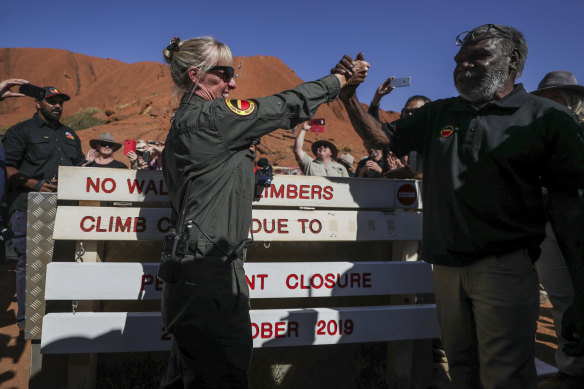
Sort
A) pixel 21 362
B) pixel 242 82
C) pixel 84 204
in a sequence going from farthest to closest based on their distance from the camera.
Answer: pixel 242 82 → pixel 21 362 → pixel 84 204

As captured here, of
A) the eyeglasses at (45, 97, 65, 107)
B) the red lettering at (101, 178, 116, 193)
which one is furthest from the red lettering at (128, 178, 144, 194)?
the eyeglasses at (45, 97, 65, 107)

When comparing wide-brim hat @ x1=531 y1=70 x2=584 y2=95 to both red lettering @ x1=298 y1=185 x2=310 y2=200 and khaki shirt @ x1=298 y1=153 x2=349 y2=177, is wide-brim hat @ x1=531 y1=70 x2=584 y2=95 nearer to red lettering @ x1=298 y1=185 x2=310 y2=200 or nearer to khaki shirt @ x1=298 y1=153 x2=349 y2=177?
red lettering @ x1=298 y1=185 x2=310 y2=200

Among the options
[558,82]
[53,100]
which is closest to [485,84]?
[558,82]

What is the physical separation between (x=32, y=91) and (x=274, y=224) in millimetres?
3440

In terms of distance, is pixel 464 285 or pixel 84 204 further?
pixel 84 204

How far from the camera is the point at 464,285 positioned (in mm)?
1965

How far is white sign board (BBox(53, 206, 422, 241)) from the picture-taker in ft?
8.42

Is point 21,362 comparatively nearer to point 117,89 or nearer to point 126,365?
point 126,365

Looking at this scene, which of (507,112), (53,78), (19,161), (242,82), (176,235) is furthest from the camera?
(53,78)

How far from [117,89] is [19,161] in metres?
71.6

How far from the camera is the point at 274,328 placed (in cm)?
274

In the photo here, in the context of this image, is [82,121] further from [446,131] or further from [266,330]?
[446,131]

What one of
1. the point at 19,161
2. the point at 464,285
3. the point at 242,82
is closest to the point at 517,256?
the point at 464,285

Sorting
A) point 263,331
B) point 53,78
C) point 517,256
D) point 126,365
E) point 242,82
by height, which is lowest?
point 126,365
